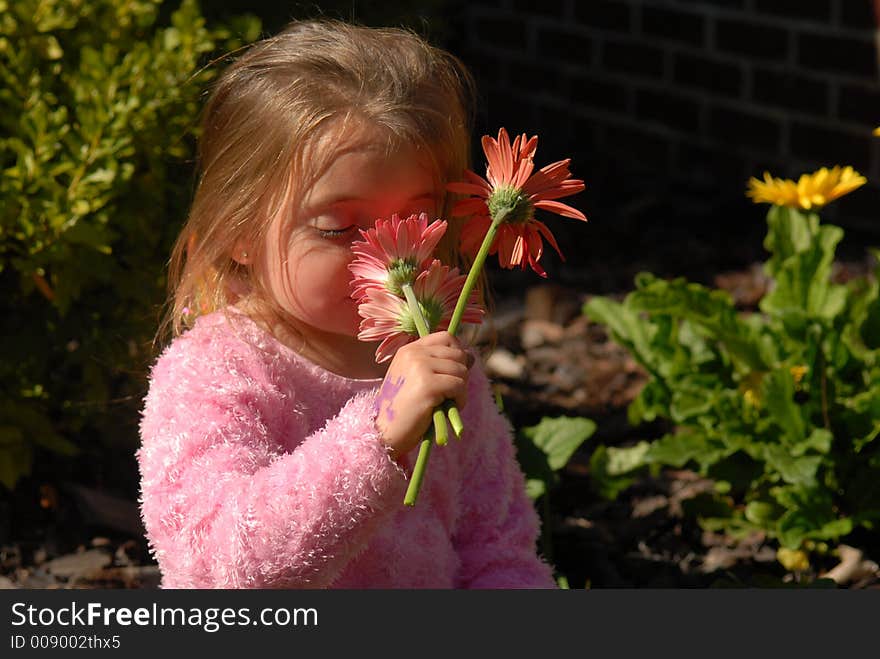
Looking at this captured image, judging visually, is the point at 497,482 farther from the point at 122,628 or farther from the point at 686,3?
the point at 686,3

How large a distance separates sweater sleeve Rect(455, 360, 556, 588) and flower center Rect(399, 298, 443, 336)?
1.90 feet

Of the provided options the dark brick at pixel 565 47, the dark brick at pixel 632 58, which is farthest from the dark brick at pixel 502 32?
the dark brick at pixel 632 58

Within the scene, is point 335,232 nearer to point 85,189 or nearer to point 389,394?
point 389,394

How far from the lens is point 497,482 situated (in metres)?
2.27

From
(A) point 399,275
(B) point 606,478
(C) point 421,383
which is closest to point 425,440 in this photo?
(C) point 421,383

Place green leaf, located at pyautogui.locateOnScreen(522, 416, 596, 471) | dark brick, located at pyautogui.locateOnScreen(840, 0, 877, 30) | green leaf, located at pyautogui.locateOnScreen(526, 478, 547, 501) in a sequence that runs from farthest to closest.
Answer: dark brick, located at pyautogui.locateOnScreen(840, 0, 877, 30)
green leaf, located at pyautogui.locateOnScreen(522, 416, 596, 471)
green leaf, located at pyautogui.locateOnScreen(526, 478, 547, 501)

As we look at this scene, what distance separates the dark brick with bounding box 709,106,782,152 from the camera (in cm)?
492

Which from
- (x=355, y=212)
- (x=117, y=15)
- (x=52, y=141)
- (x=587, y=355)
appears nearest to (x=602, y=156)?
(x=587, y=355)

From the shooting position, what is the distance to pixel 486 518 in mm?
2264

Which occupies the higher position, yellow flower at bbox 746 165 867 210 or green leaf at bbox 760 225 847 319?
yellow flower at bbox 746 165 867 210

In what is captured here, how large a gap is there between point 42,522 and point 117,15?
1167 mm

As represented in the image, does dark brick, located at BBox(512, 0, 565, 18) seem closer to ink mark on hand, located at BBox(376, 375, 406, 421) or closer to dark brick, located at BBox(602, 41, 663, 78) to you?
dark brick, located at BBox(602, 41, 663, 78)

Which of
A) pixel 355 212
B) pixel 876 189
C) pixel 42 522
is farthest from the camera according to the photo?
pixel 876 189

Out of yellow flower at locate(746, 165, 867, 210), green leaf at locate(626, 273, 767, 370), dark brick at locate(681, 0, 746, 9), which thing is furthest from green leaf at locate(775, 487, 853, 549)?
dark brick at locate(681, 0, 746, 9)
